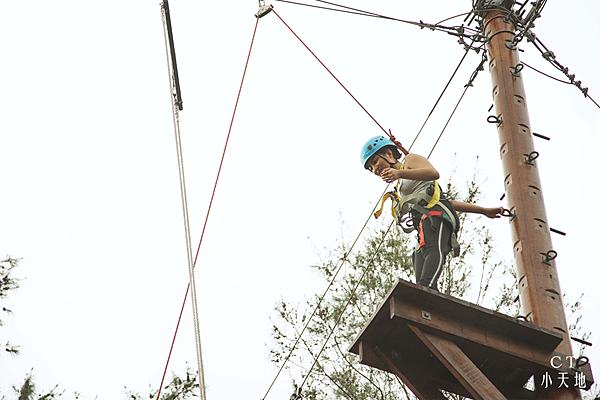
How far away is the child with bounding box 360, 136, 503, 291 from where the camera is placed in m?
4.62

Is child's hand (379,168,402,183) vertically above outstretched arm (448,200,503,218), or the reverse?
outstretched arm (448,200,503,218)

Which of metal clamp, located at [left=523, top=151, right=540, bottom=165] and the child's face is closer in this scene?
the child's face

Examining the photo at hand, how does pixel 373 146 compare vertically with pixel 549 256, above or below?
above

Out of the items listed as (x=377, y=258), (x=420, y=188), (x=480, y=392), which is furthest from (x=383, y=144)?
(x=377, y=258)

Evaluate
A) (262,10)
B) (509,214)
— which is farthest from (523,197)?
(262,10)

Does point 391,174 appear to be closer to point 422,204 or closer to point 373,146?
point 422,204

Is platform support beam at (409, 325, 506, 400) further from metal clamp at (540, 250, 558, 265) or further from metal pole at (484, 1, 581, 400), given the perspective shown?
metal clamp at (540, 250, 558, 265)

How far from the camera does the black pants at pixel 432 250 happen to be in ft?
15.1

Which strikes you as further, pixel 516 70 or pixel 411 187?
pixel 516 70

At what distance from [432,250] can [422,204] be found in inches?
13.6

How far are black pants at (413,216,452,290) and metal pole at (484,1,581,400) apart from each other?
0.64m

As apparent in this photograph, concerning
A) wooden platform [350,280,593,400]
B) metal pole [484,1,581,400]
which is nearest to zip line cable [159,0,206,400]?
wooden platform [350,280,593,400]

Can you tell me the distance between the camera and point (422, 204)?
483cm

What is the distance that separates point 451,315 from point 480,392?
1.61ft
